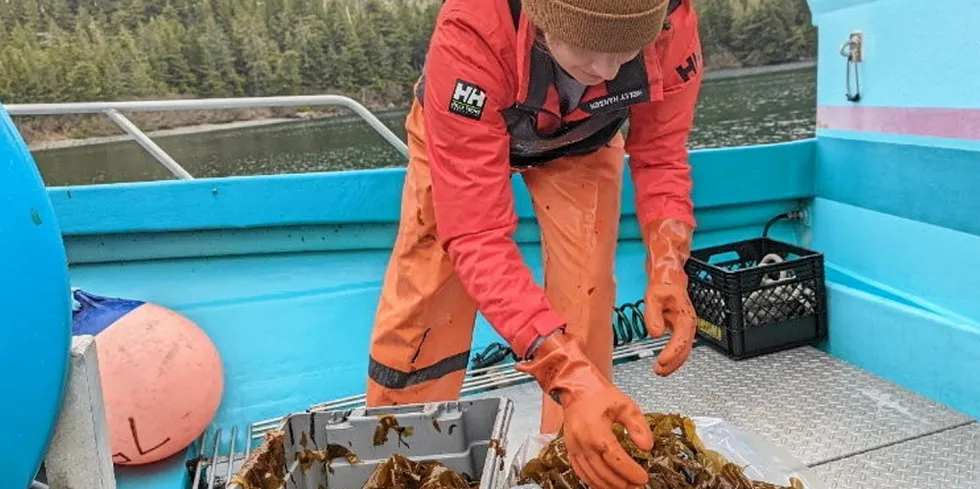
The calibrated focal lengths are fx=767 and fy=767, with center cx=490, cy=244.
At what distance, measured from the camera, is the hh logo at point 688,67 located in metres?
1.76

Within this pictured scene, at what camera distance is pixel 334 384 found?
2.84 meters

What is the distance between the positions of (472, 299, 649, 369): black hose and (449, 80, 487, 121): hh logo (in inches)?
61.9

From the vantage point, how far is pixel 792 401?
8.29 feet

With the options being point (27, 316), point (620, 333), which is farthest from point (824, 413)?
point (27, 316)

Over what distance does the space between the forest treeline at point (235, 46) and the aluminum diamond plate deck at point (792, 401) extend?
15333 mm

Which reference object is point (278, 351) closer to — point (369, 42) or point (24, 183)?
point (24, 183)

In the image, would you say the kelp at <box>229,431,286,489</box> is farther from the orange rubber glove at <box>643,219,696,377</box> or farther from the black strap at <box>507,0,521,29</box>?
the black strap at <box>507,0,521,29</box>

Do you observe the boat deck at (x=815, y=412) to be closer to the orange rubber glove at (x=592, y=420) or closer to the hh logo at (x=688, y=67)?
the orange rubber glove at (x=592, y=420)

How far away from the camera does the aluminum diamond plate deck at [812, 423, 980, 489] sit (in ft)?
6.73

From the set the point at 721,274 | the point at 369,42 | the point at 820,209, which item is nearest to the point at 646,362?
the point at 721,274

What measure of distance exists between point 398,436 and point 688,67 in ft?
3.43

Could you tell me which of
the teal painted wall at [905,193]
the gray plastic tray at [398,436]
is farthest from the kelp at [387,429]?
the teal painted wall at [905,193]

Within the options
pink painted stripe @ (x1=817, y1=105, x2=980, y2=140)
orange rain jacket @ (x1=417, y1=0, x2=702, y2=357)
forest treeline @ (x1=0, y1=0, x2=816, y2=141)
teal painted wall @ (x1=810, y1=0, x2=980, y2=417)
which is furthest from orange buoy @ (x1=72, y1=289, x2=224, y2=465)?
forest treeline @ (x1=0, y1=0, x2=816, y2=141)

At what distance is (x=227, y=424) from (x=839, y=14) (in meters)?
2.80
